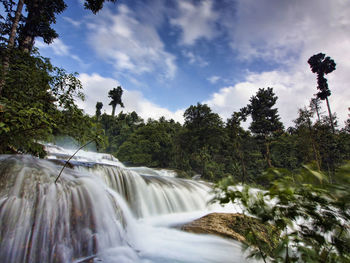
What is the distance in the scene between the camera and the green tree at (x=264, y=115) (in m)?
32.7

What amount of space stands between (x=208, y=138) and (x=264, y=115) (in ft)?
48.6

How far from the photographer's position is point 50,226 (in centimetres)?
258

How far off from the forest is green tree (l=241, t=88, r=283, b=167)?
0.67 ft

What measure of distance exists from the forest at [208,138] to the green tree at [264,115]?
20 cm

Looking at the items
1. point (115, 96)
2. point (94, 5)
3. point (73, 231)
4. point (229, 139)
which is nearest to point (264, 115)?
point (229, 139)

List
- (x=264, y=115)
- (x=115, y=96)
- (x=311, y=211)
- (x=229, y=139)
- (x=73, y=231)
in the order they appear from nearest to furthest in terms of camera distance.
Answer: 1. (x=311, y=211)
2. (x=73, y=231)
3. (x=229, y=139)
4. (x=264, y=115)
5. (x=115, y=96)

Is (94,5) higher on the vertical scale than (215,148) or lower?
higher

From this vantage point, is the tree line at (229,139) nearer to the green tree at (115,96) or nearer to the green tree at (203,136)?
the green tree at (203,136)

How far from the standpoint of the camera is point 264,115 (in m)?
36.2

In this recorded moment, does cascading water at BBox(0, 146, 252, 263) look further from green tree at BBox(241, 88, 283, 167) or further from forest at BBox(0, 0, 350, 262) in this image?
green tree at BBox(241, 88, 283, 167)

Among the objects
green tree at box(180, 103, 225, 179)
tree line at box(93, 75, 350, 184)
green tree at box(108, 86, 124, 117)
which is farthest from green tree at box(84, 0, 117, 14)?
green tree at box(108, 86, 124, 117)

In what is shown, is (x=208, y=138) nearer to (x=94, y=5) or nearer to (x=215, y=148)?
(x=215, y=148)

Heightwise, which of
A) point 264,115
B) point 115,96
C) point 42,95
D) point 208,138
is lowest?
point 42,95

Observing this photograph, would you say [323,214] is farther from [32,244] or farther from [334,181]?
[32,244]
